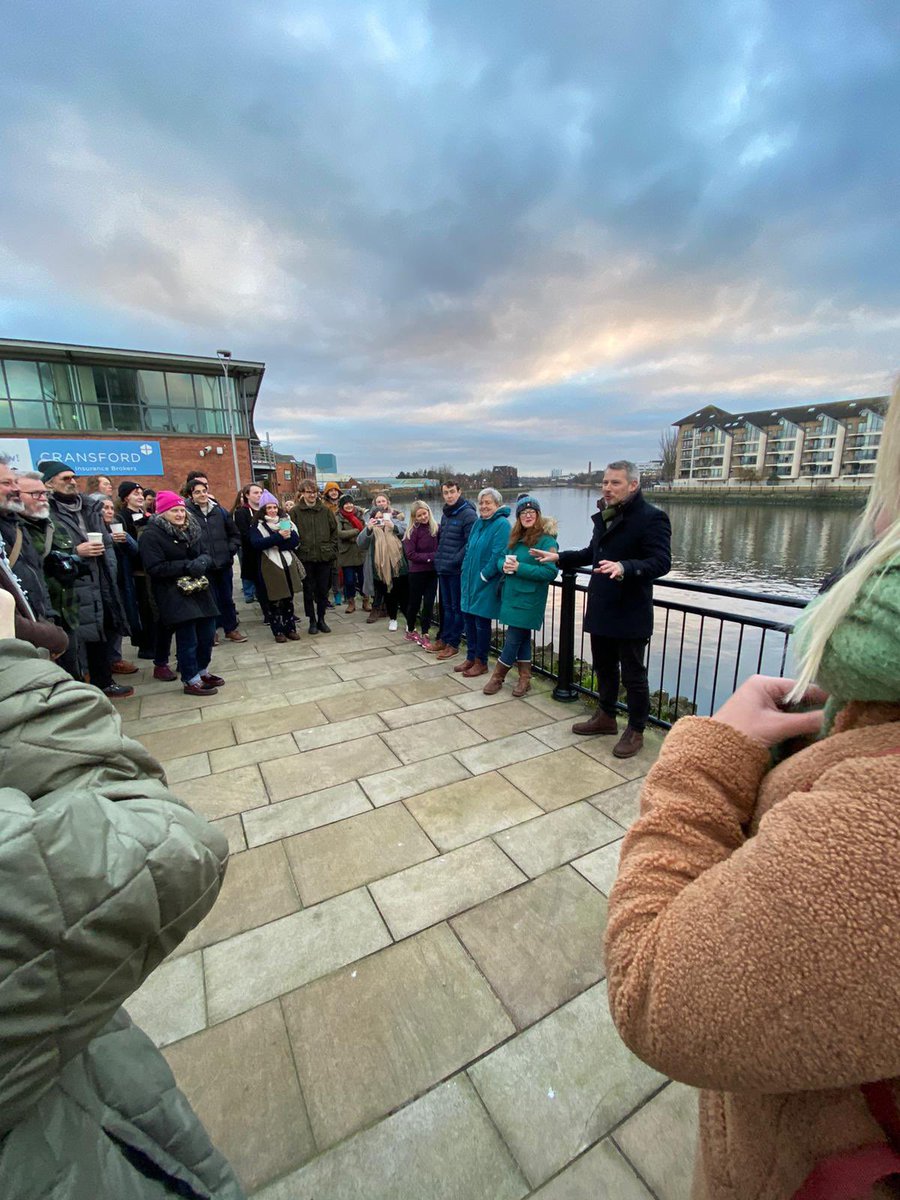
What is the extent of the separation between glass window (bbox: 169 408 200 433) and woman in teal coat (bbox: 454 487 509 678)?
78.7 ft

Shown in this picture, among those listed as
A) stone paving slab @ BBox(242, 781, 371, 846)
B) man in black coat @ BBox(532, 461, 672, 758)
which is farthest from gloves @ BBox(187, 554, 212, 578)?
man in black coat @ BBox(532, 461, 672, 758)

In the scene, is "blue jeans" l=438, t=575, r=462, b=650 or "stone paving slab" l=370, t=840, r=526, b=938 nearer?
"stone paving slab" l=370, t=840, r=526, b=938

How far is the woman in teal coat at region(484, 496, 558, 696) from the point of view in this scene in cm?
420

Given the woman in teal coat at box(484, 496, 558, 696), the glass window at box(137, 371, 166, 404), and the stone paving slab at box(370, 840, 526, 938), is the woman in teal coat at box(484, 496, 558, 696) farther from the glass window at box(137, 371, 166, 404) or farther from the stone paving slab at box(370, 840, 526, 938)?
the glass window at box(137, 371, 166, 404)

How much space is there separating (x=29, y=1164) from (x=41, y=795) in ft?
1.60

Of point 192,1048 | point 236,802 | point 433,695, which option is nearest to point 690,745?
point 192,1048

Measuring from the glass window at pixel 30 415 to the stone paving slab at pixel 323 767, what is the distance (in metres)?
26.3

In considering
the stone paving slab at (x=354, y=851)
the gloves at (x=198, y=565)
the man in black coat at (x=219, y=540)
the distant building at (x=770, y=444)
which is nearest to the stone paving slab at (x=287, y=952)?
the stone paving slab at (x=354, y=851)

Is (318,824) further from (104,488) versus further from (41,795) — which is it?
(104,488)

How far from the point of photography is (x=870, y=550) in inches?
24.8

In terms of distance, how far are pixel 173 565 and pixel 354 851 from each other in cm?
307

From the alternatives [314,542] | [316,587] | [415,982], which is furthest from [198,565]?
[415,982]

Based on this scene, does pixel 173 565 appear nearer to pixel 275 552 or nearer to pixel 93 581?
pixel 93 581

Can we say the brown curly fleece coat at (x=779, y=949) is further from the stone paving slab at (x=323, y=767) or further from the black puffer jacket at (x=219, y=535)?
the black puffer jacket at (x=219, y=535)
